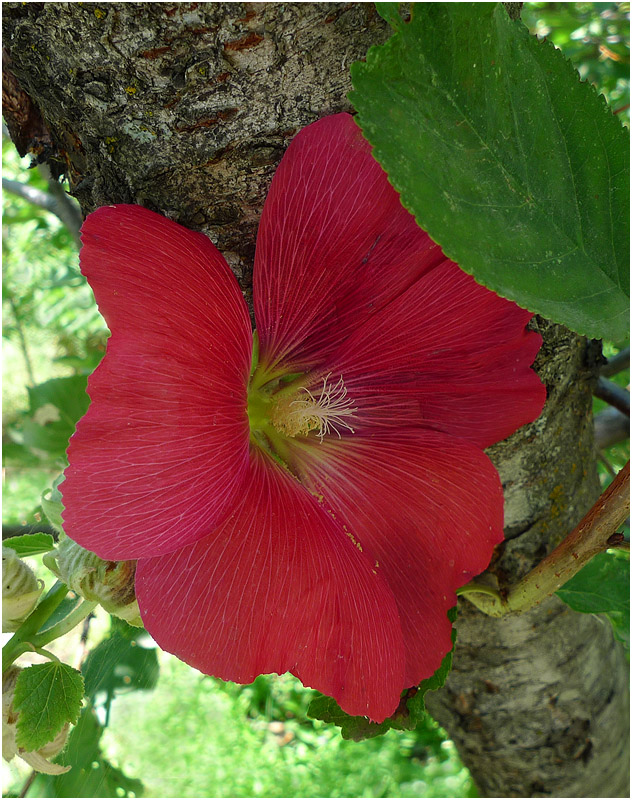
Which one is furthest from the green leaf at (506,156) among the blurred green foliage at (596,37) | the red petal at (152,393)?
the blurred green foliage at (596,37)

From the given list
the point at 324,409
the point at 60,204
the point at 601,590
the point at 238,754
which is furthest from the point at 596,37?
the point at 238,754

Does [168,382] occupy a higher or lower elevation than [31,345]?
higher

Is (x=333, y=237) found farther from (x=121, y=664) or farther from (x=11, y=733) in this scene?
(x=121, y=664)

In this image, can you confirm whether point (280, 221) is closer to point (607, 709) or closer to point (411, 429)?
point (411, 429)

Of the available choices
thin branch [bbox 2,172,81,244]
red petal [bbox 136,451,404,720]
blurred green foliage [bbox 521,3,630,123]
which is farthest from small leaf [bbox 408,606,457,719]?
blurred green foliage [bbox 521,3,630,123]

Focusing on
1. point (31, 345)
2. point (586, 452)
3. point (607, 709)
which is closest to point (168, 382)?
point (586, 452)

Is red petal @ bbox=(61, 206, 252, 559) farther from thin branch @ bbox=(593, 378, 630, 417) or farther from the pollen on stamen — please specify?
thin branch @ bbox=(593, 378, 630, 417)

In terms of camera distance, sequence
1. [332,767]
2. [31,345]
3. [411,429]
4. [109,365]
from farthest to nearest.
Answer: [31,345], [332,767], [411,429], [109,365]
